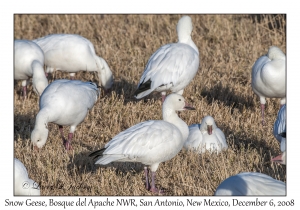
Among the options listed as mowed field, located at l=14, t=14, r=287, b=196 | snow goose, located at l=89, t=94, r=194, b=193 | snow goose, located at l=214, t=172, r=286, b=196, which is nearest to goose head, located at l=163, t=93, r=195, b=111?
snow goose, located at l=89, t=94, r=194, b=193

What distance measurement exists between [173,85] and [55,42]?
2.52 meters

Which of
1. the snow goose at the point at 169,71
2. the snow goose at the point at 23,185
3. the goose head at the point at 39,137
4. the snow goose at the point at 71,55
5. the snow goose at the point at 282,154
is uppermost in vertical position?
the snow goose at the point at 71,55

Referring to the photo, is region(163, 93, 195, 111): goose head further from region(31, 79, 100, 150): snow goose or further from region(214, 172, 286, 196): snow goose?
region(214, 172, 286, 196): snow goose

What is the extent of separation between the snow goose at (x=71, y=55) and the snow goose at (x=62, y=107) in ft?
7.16

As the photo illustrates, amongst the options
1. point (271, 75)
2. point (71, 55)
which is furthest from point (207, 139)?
point (71, 55)

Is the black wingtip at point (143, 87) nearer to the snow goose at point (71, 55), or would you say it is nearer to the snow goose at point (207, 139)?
the snow goose at point (207, 139)

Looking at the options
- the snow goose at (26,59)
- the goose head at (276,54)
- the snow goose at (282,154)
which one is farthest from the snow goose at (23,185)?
the goose head at (276,54)

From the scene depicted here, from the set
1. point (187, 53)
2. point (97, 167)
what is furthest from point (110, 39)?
point (97, 167)

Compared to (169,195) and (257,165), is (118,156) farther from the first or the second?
(257,165)

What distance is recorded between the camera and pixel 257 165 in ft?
23.2

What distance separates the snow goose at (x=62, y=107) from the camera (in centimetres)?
754

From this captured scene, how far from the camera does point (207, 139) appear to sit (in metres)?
7.65

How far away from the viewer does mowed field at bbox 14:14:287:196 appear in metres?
6.79

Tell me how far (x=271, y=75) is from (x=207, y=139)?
141 cm
